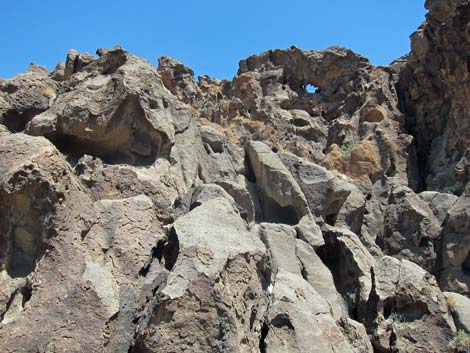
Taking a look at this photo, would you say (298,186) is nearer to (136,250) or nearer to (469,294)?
(469,294)

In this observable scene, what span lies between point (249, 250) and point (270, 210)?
550 centimetres

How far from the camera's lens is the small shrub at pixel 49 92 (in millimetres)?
13159

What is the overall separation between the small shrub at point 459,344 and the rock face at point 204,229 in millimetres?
173

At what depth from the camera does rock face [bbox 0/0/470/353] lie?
7512 mm

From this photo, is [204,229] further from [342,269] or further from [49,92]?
[49,92]

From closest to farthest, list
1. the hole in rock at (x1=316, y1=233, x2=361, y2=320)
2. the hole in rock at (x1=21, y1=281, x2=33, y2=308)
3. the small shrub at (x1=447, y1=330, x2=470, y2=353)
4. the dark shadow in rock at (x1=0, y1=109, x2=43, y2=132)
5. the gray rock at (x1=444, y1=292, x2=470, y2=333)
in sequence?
the hole in rock at (x1=21, y1=281, x2=33, y2=308) < the small shrub at (x1=447, y1=330, x2=470, y2=353) < the gray rock at (x1=444, y1=292, x2=470, y2=333) < the hole in rock at (x1=316, y1=233, x2=361, y2=320) < the dark shadow in rock at (x1=0, y1=109, x2=43, y2=132)

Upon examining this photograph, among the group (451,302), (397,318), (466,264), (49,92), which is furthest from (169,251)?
(466,264)

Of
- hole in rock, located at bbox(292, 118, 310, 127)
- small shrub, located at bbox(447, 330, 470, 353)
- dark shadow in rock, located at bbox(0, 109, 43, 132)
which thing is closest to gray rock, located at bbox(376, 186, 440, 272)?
small shrub, located at bbox(447, 330, 470, 353)

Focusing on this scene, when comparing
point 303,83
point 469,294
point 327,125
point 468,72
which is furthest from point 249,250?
point 303,83

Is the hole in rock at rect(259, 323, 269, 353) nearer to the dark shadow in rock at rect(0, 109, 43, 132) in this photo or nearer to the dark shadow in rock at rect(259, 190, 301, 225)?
the dark shadow in rock at rect(259, 190, 301, 225)

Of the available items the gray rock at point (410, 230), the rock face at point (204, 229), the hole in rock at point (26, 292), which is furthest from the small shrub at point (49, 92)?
the gray rock at point (410, 230)

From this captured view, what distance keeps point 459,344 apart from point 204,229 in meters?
4.30

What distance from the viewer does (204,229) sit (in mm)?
8578

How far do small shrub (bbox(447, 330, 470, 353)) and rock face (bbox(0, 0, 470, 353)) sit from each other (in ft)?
0.57
